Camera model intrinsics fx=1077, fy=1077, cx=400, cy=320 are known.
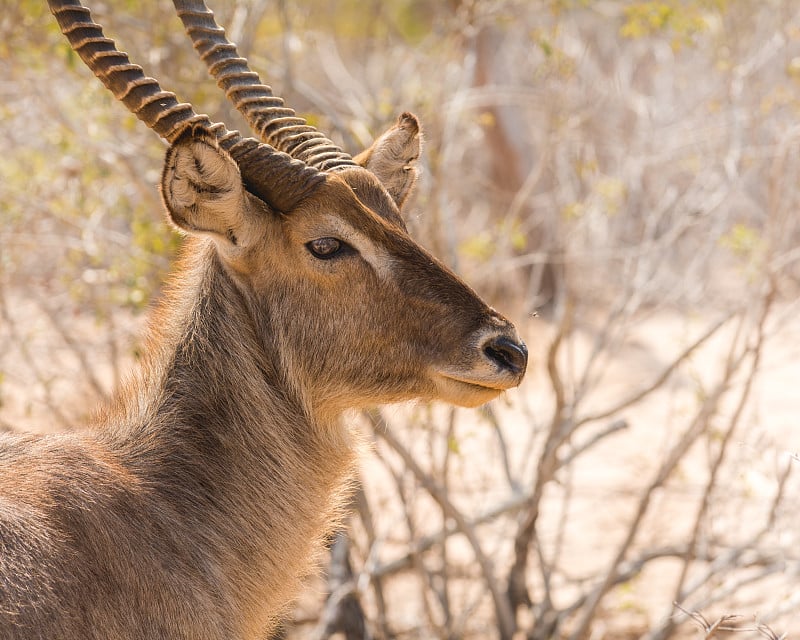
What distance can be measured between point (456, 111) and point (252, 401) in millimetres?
4285

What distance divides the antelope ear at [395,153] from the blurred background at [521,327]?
2.81ft

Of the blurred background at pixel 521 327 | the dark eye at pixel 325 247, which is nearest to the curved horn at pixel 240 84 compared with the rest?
the dark eye at pixel 325 247

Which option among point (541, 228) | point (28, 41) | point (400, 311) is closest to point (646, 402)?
point (541, 228)

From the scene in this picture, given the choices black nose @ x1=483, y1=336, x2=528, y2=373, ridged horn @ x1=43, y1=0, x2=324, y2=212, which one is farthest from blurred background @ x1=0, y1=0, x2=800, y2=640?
ridged horn @ x1=43, y1=0, x2=324, y2=212

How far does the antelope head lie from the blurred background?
2.01ft

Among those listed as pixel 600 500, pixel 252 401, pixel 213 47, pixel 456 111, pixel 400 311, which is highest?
pixel 456 111

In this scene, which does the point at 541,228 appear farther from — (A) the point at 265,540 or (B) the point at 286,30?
(A) the point at 265,540

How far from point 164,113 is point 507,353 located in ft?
4.75

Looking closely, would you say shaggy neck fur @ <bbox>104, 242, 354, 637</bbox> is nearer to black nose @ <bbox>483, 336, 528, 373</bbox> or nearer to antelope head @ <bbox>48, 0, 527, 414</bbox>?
antelope head @ <bbox>48, 0, 527, 414</bbox>

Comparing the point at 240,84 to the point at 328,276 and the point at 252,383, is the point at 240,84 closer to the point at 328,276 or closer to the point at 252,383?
the point at 328,276

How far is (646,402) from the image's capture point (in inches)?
427

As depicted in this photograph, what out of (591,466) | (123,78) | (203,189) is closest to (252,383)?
(203,189)

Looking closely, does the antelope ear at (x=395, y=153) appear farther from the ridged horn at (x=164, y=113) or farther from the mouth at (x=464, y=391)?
the mouth at (x=464, y=391)

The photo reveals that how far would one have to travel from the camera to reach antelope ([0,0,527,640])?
3555 mm
